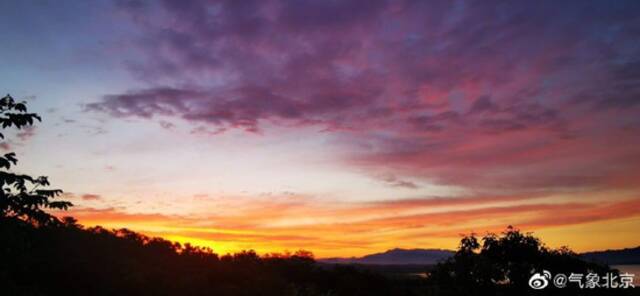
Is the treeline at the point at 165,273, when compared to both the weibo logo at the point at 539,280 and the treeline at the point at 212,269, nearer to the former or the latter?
the treeline at the point at 212,269

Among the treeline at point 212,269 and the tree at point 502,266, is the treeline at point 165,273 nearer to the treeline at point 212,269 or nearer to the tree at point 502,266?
the treeline at point 212,269

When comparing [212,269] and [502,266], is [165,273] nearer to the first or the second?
[212,269]

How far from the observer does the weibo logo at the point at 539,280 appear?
2031 cm

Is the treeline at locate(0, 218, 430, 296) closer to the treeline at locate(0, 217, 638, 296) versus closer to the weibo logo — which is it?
the treeline at locate(0, 217, 638, 296)

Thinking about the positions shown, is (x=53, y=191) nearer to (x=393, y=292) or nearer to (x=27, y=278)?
(x=27, y=278)

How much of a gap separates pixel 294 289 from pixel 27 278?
15.1m

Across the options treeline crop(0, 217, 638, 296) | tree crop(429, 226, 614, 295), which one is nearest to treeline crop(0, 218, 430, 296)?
treeline crop(0, 217, 638, 296)

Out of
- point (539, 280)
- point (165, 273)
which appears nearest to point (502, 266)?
point (539, 280)

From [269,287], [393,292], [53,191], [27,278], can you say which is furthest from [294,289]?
[53,191]

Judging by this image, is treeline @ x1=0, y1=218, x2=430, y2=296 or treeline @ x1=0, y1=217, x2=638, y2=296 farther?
treeline @ x1=0, y1=218, x2=430, y2=296

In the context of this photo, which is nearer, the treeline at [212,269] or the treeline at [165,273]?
the treeline at [212,269]

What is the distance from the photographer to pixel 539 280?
20.5 m

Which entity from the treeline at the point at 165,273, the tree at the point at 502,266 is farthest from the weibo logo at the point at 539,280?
the treeline at the point at 165,273

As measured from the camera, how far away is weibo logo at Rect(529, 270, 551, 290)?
20312 mm
